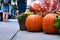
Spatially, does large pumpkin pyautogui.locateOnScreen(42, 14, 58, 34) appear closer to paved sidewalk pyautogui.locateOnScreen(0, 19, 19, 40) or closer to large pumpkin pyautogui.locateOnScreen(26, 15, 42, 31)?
large pumpkin pyautogui.locateOnScreen(26, 15, 42, 31)

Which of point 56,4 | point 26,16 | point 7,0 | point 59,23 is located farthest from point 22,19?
point 7,0

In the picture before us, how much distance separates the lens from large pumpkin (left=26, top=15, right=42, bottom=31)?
6.86 meters


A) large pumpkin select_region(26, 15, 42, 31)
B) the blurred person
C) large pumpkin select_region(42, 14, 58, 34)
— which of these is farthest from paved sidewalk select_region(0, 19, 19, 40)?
the blurred person

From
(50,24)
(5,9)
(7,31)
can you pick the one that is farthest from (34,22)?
(5,9)

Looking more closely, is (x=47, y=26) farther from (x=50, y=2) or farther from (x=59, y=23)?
(x=50, y=2)

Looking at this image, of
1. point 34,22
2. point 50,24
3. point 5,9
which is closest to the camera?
point 50,24

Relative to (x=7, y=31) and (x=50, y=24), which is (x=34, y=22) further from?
(x=7, y=31)

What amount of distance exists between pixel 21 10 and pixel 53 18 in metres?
5.05

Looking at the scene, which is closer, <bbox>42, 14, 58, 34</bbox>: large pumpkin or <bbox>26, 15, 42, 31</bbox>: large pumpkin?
<bbox>42, 14, 58, 34</bbox>: large pumpkin

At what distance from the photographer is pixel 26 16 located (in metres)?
7.48

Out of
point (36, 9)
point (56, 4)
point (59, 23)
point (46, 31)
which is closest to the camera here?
point (59, 23)

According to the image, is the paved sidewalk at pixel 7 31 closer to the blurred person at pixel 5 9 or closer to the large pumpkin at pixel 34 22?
the large pumpkin at pixel 34 22

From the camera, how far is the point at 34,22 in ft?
22.6

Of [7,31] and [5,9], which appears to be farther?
[5,9]
